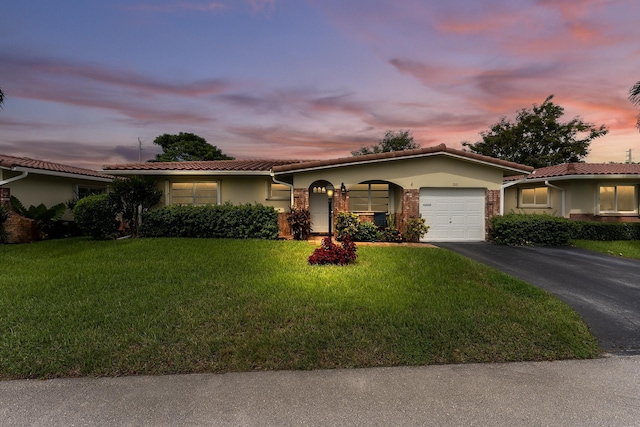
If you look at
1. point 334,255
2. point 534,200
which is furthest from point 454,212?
point 534,200

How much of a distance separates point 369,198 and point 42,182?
48.6ft

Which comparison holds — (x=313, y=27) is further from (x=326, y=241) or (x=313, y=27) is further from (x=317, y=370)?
(x=317, y=370)

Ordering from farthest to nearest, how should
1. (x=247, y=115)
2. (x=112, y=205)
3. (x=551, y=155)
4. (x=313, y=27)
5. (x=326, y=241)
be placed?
(x=551, y=155) → (x=247, y=115) → (x=112, y=205) → (x=313, y=27) → (x=326, y=241)

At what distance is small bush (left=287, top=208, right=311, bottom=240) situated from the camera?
11.8 meters

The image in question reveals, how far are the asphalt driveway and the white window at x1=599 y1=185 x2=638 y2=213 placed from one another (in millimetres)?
6638

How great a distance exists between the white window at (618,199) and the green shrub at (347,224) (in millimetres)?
13046

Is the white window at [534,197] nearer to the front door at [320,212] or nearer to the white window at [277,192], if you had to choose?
the front door at [320,212]

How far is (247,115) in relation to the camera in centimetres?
1675

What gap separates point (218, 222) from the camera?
1150 centimetres

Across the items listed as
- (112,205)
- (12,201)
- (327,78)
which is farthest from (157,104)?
(327,78)

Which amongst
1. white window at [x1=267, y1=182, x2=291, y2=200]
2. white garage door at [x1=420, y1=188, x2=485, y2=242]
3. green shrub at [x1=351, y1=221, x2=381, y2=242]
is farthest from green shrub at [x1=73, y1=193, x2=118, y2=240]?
white garage door at [x1=420, y1=188, x2=485, y2=242]

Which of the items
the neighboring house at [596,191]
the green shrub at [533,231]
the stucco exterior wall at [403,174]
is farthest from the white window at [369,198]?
the neighboring house at [596,191]

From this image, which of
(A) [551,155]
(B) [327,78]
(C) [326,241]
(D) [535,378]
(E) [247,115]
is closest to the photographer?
(D) [535,378]

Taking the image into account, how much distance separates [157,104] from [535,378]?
17.3 metres
